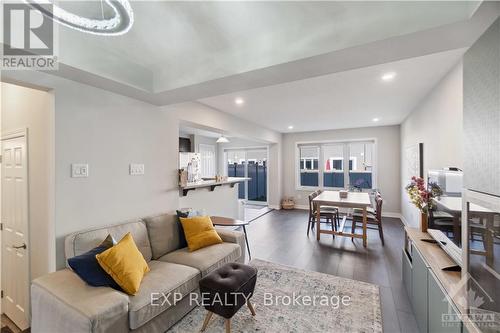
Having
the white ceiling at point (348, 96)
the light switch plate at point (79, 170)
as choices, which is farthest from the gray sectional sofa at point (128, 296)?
the white ceiling at point (348, 96)

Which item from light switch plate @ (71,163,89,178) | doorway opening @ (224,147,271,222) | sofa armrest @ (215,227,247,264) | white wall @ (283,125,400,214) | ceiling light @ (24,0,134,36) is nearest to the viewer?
ceiling light @ (24,0,134,36)

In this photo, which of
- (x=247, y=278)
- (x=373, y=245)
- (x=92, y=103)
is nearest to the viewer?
(x=247, y=278)

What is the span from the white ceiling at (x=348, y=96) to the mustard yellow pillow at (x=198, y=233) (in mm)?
2020

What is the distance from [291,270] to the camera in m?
3.02

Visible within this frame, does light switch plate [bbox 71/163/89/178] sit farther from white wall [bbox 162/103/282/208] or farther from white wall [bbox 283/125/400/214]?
white wall [bbox 283/125/400/214]

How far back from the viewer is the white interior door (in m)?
2.23

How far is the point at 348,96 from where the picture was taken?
363cm

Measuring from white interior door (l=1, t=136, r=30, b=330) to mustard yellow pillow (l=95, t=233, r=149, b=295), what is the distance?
45.0 inches

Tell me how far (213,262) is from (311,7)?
246cm

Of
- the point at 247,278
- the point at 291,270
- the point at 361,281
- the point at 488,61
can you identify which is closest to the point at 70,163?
the point at 247,278

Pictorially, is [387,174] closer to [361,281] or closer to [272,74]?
[361,281]

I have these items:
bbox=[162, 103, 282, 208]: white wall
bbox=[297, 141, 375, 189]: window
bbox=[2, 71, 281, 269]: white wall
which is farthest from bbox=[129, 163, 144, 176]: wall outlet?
bbox=[297, 141, 375, 189]: window

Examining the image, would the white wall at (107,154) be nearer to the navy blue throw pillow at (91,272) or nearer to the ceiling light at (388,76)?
the navy blue throw pillow at (91,272)

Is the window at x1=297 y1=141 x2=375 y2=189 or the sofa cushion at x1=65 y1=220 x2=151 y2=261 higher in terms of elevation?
the window at x1=297 y1=141 x2=375 y2=189
